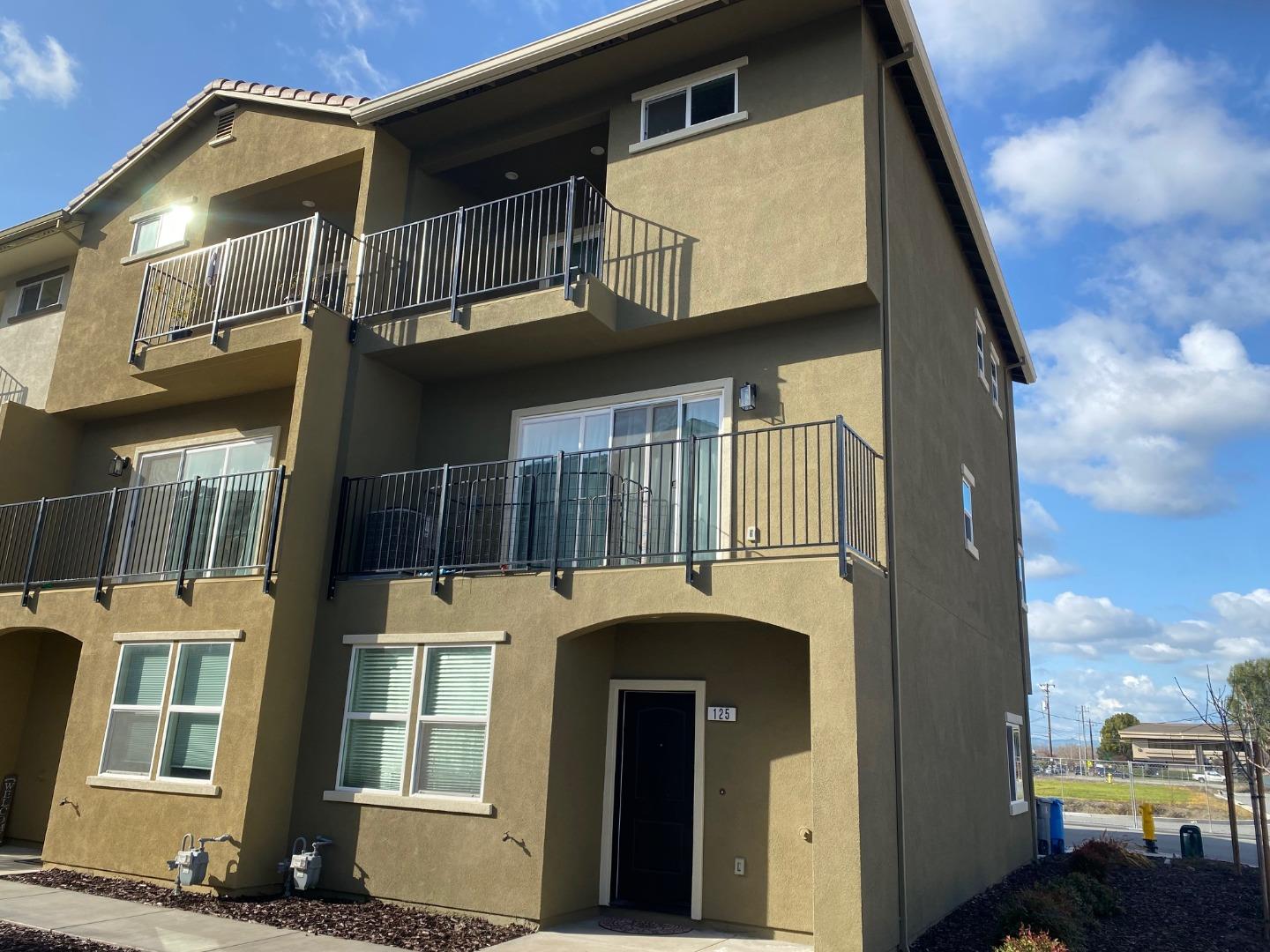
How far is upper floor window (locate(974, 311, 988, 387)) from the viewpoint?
16047mm

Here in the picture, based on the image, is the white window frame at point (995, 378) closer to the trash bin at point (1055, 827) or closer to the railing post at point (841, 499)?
the trash bin at point (1055, 827)

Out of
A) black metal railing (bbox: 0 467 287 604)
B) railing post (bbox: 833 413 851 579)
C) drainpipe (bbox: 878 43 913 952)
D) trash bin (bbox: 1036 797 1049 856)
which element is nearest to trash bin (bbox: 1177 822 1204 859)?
trash bin (bbox: 1036 797 1049 856)

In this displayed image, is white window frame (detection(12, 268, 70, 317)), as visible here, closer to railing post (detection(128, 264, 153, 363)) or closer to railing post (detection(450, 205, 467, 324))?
railing post (detection(128, 264, 153, 363))

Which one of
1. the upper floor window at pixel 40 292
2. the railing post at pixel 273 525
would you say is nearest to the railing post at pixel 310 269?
the railing post at pixel 273 525

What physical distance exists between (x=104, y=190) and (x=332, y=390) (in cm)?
785

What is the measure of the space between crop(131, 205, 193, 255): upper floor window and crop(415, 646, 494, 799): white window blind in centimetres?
924

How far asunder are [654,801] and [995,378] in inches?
449

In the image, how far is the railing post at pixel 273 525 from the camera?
34.8ft

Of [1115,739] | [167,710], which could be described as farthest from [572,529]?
[1115,739]

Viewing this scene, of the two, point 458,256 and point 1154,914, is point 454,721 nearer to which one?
point 458,256

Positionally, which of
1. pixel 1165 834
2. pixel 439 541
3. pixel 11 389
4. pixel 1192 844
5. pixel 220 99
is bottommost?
pixel 1165 834

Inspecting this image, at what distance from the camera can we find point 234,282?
1428cm

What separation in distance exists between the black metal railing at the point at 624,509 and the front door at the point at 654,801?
1781 millimetres

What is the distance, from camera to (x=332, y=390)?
1180 centimetres
